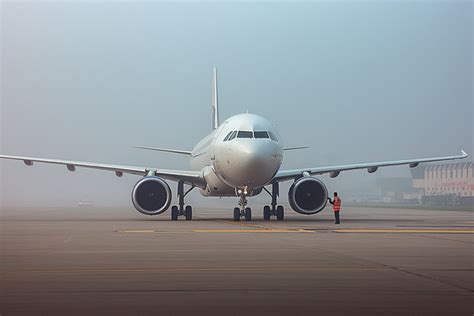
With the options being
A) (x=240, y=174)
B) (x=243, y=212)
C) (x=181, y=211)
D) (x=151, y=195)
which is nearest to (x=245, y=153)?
(x=240, y=174)

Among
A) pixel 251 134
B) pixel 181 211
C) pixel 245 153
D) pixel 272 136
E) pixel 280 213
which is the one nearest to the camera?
pixel 245 153

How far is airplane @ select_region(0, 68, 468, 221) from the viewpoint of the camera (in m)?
29.0

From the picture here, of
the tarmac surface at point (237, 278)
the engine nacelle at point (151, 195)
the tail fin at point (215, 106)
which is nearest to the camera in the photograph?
the tarmac surface at point (237, 278)

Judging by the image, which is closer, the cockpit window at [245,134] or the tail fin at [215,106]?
the cockpit window at [245,134]

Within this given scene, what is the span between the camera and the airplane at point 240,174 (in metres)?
29.0

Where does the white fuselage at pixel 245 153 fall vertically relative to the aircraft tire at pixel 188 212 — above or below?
above

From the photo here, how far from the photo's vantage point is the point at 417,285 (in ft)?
31.0

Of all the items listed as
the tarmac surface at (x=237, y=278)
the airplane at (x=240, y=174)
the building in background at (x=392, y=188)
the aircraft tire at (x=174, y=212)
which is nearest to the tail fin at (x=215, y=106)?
the airplane at (x=240, y=174)

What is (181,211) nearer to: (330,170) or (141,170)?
(141,170)

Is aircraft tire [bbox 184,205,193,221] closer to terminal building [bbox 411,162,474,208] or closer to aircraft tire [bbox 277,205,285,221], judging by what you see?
aircraft tire [bbox 277,205,285,221]

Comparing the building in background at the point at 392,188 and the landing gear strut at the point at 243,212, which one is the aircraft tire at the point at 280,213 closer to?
the landing gear strut at the point at 243,212

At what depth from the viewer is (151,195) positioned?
3152 cm

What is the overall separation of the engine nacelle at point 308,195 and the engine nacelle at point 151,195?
497cm

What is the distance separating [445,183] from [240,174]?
54441mm
